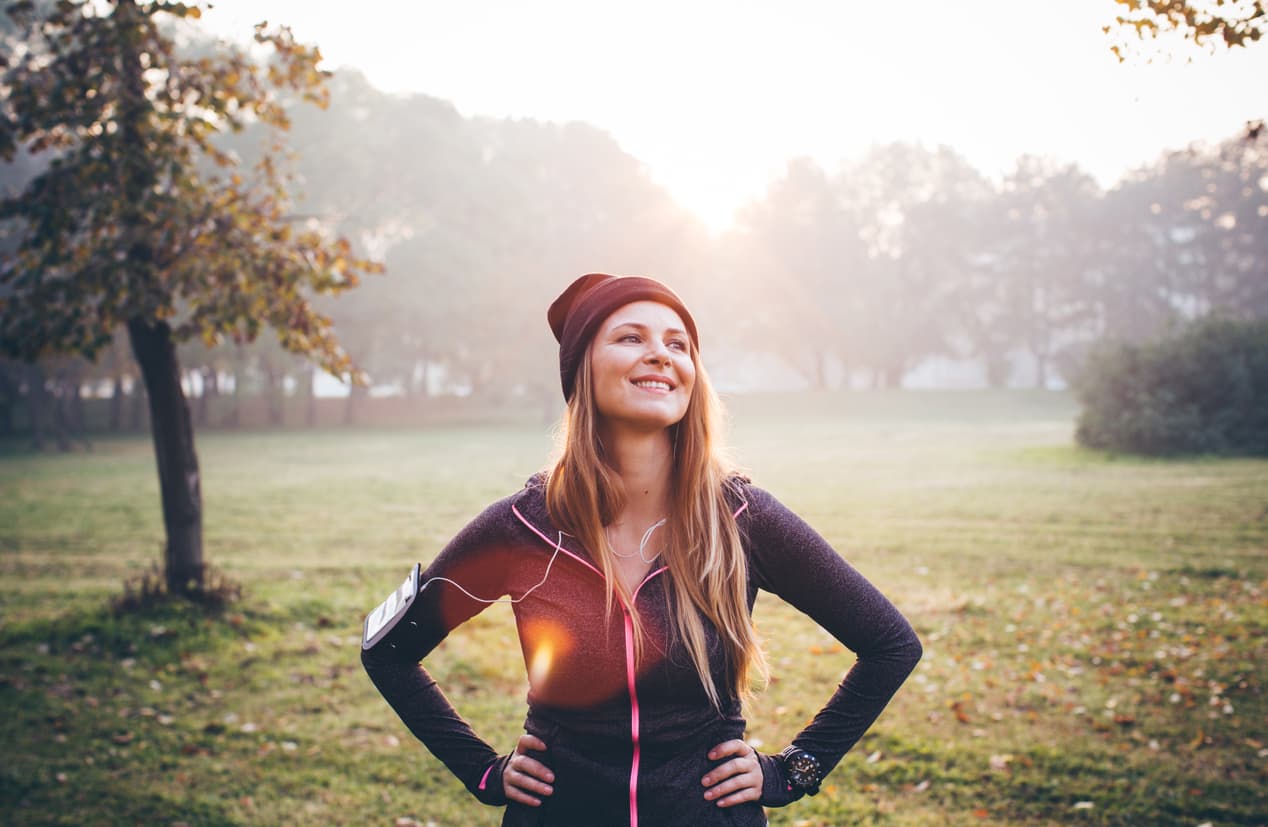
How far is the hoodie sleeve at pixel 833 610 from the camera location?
2.25 metres

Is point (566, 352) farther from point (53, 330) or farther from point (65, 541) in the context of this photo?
point (65, 541)

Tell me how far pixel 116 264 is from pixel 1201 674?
310 inches

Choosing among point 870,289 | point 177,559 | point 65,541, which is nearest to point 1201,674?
point 177,559

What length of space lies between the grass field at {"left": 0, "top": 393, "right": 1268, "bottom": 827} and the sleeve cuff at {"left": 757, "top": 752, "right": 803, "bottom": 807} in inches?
52.7

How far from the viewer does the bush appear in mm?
20234

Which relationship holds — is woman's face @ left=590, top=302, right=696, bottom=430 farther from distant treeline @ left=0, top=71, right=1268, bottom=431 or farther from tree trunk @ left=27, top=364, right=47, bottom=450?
distant treeline @ left=0, top=71, right=1268, bottom=431

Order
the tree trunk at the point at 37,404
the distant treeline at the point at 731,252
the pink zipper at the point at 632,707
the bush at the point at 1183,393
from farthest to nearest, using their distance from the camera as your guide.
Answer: the distant treeline at the point at 731,252 < the tree trunk at the point at 37,404 < the bush at the point at 1183,393 < the pink zipper at the point at 632,707

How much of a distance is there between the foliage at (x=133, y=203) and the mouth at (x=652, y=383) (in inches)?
208

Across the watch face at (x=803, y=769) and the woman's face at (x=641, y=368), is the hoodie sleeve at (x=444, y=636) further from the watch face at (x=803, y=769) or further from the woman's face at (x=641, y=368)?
the watch face at (x=803, y=769)

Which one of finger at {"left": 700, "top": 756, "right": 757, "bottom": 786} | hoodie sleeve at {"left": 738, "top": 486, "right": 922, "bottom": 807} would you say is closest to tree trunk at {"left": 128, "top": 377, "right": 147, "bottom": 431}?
hoodie sleeve at {"left": 738, "top": 486, "right": 922, "bottom": 807}

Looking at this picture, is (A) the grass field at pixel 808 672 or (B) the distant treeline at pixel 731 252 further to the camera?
(B) the distant treeline at pixel 731 252

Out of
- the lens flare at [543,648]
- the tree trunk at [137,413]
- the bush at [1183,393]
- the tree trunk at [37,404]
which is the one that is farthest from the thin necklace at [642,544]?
the tree trunk at [137,413]

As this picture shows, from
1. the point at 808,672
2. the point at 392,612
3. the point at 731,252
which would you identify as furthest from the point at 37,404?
the point at 731,252

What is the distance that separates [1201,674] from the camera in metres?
6.21
